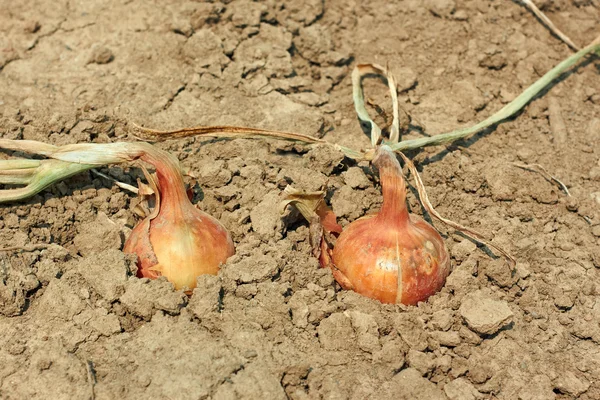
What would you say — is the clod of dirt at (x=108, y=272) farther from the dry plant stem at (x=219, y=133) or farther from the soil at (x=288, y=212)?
the dry plant stem at (x=219, y=133)

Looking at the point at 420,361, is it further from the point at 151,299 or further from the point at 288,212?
the point at 151,299

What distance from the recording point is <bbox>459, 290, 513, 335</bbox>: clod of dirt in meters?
2.25

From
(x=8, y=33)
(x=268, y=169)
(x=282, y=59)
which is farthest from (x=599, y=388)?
(x=8, y=33)

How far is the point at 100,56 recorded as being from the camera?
3.13 meters

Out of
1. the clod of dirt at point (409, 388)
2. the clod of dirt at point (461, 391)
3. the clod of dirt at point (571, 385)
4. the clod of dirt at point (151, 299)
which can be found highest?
the clod of dirt at point (151, 299)

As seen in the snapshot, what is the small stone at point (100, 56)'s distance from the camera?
10.3 feet

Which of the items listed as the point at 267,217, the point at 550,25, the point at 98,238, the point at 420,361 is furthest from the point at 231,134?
the point at 550,25

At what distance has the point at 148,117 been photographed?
2.90 meters

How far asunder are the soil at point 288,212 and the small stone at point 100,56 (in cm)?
1

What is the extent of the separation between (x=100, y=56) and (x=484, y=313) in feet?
6.30

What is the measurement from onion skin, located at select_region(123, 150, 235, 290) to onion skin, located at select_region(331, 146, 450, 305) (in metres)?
0.39

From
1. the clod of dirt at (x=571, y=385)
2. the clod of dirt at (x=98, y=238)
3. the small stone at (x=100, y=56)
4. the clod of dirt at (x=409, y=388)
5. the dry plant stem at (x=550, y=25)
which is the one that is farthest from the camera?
the dry plant stem at (x=550, y=25)

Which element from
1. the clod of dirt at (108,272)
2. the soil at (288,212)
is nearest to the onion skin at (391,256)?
the soil at (288,212)

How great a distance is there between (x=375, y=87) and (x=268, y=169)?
831 millimetres
